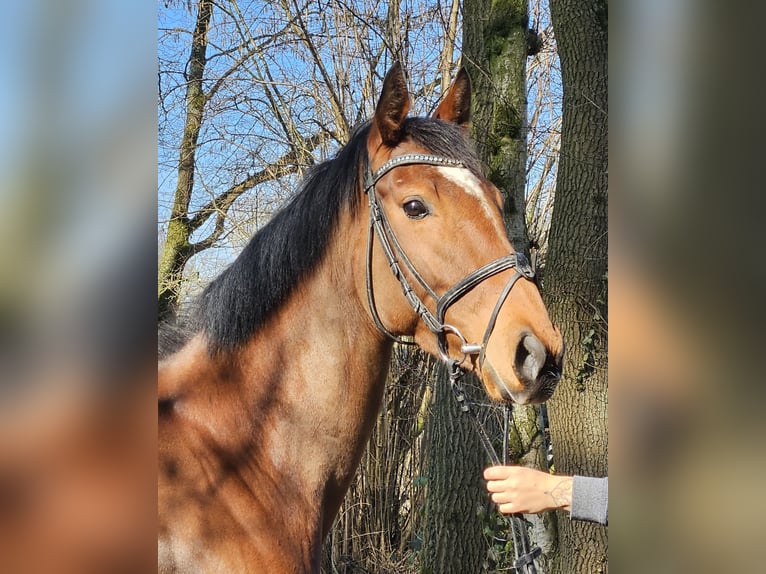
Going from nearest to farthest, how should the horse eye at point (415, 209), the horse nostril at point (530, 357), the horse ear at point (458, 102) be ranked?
the horse nostril at point (530, 357) → the horse eye at point (415, 209) → the horse ear at point (458, 102)

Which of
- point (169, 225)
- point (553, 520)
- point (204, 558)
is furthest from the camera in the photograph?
point (169, 225)

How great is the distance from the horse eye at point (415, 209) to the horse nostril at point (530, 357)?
50 centimetres

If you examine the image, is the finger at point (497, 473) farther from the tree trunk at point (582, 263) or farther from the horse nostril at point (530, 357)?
the tree trunk at point (582, 263)

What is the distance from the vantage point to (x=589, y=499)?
1619 millimetres

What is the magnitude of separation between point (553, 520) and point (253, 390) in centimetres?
332

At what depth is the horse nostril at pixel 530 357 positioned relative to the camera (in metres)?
1.76

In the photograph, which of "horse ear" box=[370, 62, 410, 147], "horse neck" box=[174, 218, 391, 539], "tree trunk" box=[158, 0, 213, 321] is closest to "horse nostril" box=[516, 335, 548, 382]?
"horse neck" box=[174, 218, 391, 539]

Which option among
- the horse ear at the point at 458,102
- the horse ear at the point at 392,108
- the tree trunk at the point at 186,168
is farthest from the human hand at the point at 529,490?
the tree trunk at the point at 186,168

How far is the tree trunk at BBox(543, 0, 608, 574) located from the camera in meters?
4.11

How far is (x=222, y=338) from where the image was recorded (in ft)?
6.54

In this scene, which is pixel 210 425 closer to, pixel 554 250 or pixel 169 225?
pixel 554 250

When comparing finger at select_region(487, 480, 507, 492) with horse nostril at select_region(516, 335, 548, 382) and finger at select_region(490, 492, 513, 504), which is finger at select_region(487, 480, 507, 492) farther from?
horse nostril at select_region(516, 335, 548, 382)
